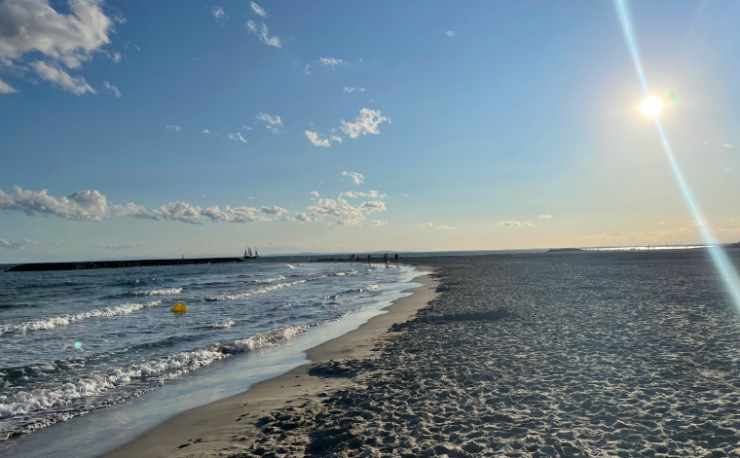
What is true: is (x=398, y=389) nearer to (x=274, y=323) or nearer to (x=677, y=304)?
(x=274, y=323)

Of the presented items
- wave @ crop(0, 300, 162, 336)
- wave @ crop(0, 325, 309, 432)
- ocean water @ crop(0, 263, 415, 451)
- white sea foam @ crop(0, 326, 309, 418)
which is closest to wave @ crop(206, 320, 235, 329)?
ocean water @ crop(0, 263, 415, 451)

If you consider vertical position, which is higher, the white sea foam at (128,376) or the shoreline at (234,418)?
the shoreline at (234,418)

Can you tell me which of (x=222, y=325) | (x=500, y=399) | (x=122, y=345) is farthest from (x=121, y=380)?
(x=500, y=399)

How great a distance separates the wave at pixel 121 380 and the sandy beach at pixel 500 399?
261cm

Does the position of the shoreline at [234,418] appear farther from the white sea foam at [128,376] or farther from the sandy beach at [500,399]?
the white sea foam at [128,376]

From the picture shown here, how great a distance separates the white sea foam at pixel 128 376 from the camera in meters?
8.52

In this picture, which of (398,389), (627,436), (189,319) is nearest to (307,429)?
(398,389)

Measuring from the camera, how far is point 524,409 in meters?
6.57

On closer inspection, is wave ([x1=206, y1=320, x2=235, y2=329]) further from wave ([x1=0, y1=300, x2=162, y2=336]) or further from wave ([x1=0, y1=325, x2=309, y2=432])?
wave ([x1=0, y1=300, x2=162, y2=336])

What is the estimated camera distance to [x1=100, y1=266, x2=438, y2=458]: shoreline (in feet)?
20.2

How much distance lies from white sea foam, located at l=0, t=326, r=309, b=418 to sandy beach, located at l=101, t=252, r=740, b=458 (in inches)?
115

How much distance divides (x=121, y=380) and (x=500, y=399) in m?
9.01

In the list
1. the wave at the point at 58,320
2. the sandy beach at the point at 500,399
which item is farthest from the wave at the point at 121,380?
the wave at the point at 58,320

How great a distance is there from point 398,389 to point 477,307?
11.2 metres
